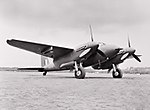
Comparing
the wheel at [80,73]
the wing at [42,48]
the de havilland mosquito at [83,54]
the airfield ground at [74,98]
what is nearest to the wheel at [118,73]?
the de havilland mosquito at [83,54]

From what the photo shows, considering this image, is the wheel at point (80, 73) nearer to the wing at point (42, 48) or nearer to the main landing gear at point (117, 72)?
the wing at point (42, 48)

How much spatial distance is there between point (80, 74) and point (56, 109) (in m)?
15.0

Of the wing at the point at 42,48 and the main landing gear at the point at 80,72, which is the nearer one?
the main landing gear at the point at 80,72

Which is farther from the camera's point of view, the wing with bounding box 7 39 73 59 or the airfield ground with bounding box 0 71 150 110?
the wing with bounding box 7 39 73 59

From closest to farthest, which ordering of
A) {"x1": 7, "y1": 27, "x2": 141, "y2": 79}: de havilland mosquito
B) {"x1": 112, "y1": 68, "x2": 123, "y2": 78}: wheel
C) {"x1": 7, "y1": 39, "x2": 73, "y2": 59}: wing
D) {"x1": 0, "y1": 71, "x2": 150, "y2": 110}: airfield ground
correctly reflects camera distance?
{"x1": 0, "y1": 71, "x2": 150, "y2": 110}: airfield ground, {"x1": 7, "y1": 27, "x2": 141, "y2": 79}: de havilland mosquito, {"x1": 7, "y1": 39, "x2": 73, "y2": 59}: wing, {"x1": 112, "y1": 68, "x2": 123, "y2": 78}: wheel

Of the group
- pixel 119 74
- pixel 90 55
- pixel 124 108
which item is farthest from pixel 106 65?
pixel 124 108

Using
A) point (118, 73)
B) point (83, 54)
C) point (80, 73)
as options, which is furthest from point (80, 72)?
point (118, 73)

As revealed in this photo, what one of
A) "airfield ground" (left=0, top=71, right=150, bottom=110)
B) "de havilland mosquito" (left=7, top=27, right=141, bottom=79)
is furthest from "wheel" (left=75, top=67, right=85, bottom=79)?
"airfield ground" (left=0, top=71, right=150, bottom=110)

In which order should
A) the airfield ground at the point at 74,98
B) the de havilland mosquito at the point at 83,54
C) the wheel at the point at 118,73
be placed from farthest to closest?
the wheel at the point at 118,73 < the de havilland mosquito at the point at 83,54 < the airfield ground at the point at 74,98

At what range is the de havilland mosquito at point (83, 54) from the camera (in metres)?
20.7

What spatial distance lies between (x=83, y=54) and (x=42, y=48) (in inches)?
181

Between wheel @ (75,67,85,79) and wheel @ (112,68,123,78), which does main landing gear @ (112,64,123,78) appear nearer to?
wheel @ (112,68,123,78)

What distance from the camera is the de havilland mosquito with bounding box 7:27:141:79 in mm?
20672

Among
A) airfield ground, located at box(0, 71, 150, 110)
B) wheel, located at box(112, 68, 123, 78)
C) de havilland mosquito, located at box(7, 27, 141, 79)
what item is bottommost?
airfield ground, located at box(0, 71, 150, 110)
